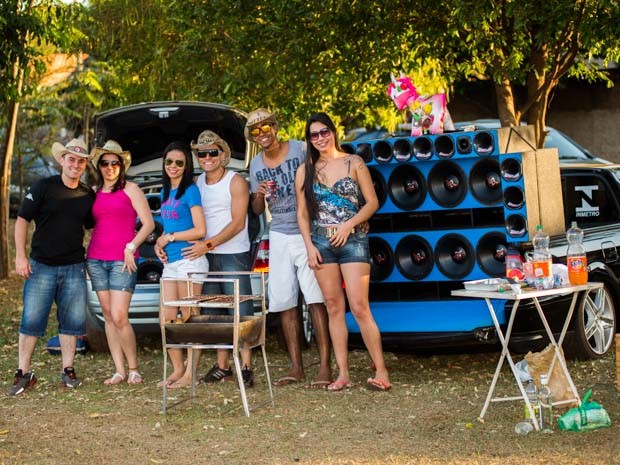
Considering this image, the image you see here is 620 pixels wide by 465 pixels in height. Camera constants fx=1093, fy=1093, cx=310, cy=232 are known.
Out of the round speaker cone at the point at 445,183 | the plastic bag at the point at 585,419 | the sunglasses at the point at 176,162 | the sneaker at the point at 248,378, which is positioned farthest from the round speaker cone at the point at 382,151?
the plastic bag at the point at 585,419

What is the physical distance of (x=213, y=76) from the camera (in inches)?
520

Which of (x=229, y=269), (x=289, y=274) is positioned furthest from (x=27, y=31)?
(x=289, y=274)

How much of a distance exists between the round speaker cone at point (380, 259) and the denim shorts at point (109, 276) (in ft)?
5.81

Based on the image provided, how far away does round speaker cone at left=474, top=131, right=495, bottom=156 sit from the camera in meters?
7.43

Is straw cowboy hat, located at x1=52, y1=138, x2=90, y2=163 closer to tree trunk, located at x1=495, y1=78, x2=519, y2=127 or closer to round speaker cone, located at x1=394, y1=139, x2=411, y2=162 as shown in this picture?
round speaker cone, located at x1=394, y1=139, x2=411, y2=162

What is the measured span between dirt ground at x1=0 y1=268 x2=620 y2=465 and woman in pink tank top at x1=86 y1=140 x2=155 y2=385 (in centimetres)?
66

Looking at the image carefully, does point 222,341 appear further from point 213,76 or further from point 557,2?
point 213,76

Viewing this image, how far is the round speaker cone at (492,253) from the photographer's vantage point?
7.53 meters

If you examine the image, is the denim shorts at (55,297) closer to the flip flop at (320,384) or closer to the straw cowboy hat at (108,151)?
the straw cowboy hat at (108,151)

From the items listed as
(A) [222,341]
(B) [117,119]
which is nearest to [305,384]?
(A) [222,341]

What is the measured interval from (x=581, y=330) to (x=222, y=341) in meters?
2.86

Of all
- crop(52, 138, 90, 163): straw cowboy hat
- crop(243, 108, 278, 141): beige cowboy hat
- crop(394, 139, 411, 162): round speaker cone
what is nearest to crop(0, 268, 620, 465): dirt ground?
crop(394, 139, 411, 162): round speaker cone

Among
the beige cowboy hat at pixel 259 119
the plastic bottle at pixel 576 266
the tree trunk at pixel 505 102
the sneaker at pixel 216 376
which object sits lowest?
the sneaker at pixel 216 376

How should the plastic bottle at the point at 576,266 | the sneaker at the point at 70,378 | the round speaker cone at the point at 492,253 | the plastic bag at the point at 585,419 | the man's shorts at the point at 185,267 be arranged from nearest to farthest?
the plastic bag at the point at 585,419 < the plastic bottle at the point at 576,266 < the round speaker cone at the point at 492,253 < the man's shorts at the point at 185,267 < the sneaker at the point at 70,378
